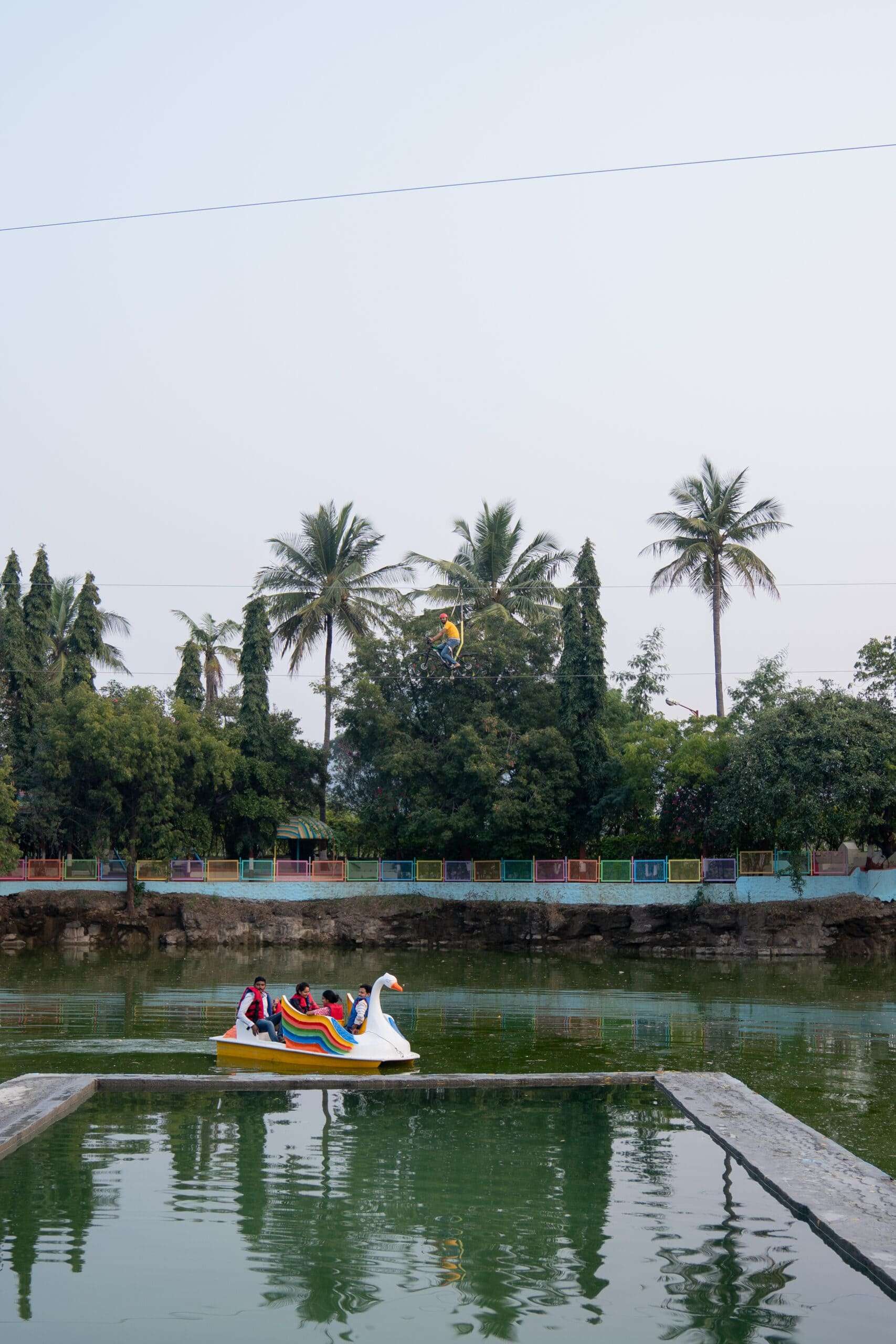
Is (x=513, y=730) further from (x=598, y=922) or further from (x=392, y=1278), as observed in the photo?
(x=392, y=1278)

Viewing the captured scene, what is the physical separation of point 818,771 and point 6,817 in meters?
28.4

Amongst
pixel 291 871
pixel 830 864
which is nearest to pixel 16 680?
pixel 291 871

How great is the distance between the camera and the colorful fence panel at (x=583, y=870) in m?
48.3

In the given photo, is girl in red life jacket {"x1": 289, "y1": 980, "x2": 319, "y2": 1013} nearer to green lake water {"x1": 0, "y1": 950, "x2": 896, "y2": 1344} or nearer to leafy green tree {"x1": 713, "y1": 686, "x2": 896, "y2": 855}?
green lake water {"x1": 0, "y1": 950, "x2": 896, "y2": 1344}

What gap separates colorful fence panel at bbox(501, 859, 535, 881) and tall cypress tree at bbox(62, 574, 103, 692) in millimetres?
18451

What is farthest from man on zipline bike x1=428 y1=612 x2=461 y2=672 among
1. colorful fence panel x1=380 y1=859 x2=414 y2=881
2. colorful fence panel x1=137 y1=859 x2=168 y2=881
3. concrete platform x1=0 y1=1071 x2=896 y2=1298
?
colorful fence panel x1=137 y1=859 x2=168 y2=881

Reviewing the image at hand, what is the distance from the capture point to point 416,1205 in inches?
404

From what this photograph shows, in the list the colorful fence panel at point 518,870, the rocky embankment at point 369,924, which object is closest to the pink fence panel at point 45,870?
the rocky embankment at point 369,924

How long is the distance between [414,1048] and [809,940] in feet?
84.4

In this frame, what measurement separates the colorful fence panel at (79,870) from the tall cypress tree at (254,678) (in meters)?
7.72

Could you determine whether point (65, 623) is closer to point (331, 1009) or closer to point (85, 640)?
point (85, 640)

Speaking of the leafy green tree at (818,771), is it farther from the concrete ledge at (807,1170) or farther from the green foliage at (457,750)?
the concrete ledge at (807,1170)

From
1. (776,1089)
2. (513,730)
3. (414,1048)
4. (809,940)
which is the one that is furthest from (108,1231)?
(513,730)

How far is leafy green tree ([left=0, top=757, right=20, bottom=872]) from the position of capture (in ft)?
150
